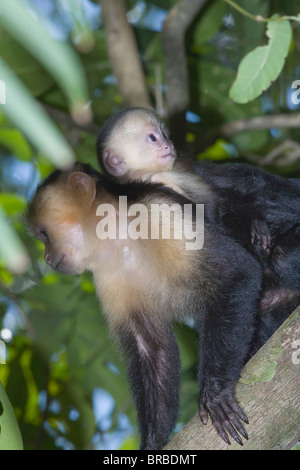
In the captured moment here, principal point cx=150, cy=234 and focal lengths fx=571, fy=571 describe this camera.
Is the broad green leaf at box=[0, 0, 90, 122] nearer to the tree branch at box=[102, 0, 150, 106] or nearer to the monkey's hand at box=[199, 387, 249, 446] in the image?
the monkey's hand at box=[199, 387, 249, 446]

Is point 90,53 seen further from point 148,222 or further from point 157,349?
point 157,349

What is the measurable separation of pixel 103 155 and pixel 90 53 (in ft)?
5.87

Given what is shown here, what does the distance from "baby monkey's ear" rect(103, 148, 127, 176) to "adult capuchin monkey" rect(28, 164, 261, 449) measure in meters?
0.14

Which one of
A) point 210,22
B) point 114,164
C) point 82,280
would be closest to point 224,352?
point 114,164

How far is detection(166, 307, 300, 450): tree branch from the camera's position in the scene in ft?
7.26

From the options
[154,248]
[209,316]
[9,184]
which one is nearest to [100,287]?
[154,248]

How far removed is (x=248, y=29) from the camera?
438 centimetres

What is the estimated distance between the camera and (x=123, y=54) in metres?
4.02

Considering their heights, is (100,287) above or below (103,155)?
below

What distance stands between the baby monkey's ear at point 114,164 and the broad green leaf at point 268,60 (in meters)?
0.95

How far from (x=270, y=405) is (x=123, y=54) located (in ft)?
8.91

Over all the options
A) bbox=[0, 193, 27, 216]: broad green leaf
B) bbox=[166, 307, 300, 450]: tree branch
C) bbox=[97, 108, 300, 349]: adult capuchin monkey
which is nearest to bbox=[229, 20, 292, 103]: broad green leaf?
bbox=[97, 108, 300, 349]: adult capuchin monkey

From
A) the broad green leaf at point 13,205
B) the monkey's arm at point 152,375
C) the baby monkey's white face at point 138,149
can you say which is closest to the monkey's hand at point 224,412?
the monkey's arm at point 152,375

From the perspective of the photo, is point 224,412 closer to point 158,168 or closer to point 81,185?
point 81,185
